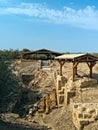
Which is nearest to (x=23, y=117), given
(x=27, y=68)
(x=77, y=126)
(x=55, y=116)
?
(x=55, y=116)

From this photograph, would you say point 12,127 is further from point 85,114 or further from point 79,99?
point 79,99

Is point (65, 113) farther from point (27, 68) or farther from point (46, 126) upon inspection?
point (27, 68)

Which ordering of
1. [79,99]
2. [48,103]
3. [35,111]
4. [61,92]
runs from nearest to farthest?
[79,99] < [61,92] < [48,103] < [35,111]

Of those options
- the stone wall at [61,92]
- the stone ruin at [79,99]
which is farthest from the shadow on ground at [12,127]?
the stone wall at [61,92]

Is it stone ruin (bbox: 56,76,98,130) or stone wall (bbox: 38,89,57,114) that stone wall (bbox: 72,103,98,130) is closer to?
stone ruin (bbox: 56,76,98,130)

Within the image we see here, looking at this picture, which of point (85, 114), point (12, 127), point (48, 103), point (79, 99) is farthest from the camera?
point (48, 103)

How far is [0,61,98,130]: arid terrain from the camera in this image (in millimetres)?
25219

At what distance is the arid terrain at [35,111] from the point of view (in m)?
25.2

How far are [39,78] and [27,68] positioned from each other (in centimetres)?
617

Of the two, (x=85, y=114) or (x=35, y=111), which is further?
(x=35, y=111)

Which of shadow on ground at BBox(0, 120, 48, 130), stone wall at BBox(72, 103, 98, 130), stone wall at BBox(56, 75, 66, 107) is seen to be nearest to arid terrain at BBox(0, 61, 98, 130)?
shadow on ground at BBox(0, 120, 48, 130)

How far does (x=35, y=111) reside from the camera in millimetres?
32344

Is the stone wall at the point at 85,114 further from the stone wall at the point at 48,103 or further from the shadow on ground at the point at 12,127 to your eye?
the stone wall at the point at 48,103

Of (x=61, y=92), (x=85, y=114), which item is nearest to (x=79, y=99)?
(x=61, y=92)
